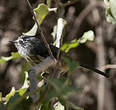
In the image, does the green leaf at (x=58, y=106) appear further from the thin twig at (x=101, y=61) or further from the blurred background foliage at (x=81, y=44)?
the thin twig at (x=101, y=61)

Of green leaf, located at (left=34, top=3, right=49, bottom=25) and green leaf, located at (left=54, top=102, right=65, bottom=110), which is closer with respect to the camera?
green leaf, located at (left=54, top=102, right=65, bottom=110)

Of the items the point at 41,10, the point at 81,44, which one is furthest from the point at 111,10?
the point at 81,44

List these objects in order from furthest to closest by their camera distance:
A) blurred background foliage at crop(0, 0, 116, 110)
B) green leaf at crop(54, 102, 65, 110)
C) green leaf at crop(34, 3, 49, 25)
Answer: 1. blurred background foliage at crop(0, 0, 116, 110)
2. green leaf at crop(34, 3, 49, 25)
3. green leaf at crop(54, 102, 65, 110)

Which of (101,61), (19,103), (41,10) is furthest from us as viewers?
(101,61)

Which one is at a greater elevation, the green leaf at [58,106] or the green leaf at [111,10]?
the green leaf at [111,10]

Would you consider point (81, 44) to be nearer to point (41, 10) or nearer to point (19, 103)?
point (41, 10)

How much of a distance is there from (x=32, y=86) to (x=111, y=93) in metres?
3.57

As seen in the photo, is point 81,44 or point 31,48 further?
point 81,44

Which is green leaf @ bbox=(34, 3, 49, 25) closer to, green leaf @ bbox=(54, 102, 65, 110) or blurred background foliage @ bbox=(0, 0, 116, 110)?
green leaf @ bbox=(54, 102, 65, 110)

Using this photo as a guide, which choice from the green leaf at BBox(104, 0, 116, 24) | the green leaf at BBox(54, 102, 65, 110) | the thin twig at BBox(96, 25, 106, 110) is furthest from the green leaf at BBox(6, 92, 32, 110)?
Answer: the thin twig at BBox(96, 25, 106, 110)

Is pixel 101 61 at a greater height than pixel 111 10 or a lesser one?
lesser

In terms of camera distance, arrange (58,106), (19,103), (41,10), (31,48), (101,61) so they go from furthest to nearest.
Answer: (101,61) < (31,48) < (41,10) < (58,106) < (19,103)

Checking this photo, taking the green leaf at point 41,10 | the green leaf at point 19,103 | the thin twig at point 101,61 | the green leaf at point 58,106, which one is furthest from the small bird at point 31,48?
the thin twig at point 101,61

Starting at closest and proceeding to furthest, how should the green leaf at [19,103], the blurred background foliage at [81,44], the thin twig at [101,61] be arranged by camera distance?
the green leaf at [19,103] → the blurred background foliage at [81,44] → the thin twig at [101,61]
